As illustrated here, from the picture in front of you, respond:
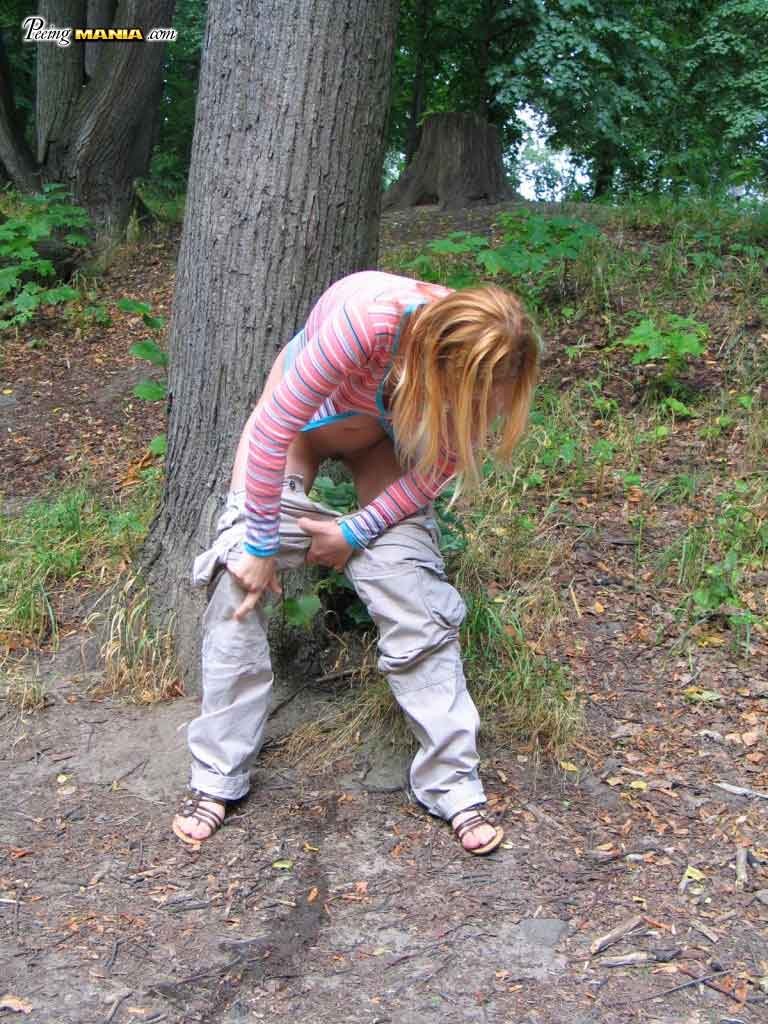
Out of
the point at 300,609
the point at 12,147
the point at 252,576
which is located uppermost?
the point at 12,147

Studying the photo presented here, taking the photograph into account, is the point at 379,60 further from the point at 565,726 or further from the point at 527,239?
the point at 527,239

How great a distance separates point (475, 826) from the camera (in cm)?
278

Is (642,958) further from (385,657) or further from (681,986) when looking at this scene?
(385,657)

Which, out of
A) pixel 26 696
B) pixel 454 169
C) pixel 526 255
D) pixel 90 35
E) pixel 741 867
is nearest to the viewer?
pixel 741 867

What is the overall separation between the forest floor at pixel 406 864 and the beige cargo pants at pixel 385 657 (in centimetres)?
18

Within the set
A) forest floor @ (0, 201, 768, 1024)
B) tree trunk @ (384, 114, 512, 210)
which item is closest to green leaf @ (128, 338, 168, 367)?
forest floor @ (0, 201, 768, 1024)

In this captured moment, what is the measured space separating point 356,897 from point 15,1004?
826mm

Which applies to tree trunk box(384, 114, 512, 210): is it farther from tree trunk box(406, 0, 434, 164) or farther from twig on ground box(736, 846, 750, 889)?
twig on ground box(736, 846, 750, 889)

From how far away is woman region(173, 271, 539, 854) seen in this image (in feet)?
8.02

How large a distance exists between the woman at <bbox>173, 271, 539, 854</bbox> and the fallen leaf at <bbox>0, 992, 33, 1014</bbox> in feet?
2.07

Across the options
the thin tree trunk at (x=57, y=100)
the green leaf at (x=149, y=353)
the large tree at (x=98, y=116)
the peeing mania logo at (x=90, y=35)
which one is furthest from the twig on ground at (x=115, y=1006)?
the peeing mania logo at (x=90, y=35)

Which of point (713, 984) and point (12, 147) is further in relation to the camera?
point (12, 147)

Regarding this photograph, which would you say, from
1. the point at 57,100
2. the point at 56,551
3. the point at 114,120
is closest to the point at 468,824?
the point at 56,551

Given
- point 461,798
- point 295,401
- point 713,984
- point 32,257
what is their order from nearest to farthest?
point 713,984 < point 295,401 < point 461,798 < point 32,257
